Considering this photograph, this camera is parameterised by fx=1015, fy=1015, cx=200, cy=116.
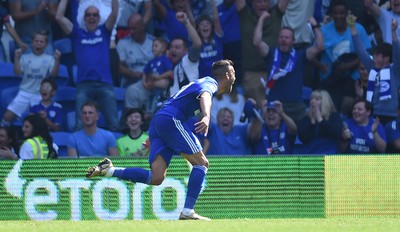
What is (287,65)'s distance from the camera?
15.0 m

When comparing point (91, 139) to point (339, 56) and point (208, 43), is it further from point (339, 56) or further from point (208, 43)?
point (339, 56)

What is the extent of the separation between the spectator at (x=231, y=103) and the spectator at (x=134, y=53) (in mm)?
1404

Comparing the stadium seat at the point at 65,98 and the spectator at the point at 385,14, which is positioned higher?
the spectator at the point at 385,14

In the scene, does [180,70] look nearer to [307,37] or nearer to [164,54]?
[164,54]

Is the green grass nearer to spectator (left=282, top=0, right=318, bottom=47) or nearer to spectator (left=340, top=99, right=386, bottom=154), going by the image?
spectator (left=340, top=99, right=386, bottom=154)

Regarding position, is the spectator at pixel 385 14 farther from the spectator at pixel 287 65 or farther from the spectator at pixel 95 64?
the spectator at pixel 95 64

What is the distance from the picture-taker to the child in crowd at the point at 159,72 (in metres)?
15.6

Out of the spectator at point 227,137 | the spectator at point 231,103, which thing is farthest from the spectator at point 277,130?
the spectator at point 231,103

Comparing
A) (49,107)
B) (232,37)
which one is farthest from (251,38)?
(49,107)

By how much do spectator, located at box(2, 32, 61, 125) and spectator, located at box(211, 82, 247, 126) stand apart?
8.52ft

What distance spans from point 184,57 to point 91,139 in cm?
192

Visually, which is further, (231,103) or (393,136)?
(231,103)

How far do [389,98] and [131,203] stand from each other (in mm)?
4487

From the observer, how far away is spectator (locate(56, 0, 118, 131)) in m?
15.4
